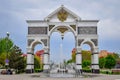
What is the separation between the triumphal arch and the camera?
173ft

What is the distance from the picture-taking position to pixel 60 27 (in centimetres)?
5409

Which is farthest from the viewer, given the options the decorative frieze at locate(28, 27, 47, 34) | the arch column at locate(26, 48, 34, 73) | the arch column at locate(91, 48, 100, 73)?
the decorative frieze at locate(28, 27, 47, 34)

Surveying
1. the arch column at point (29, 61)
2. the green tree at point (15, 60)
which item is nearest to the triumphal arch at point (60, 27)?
the arch column at point (29, 61)

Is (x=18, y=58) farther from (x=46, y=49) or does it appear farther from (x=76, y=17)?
(x=76, y=17)

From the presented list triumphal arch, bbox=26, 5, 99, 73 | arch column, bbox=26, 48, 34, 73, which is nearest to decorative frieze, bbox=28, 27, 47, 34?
triumphal arch, bbox=26, 5, 99, 73

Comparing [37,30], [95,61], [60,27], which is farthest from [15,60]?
[95,61]

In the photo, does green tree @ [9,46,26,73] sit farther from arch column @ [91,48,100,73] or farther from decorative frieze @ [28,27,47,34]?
arch column @ [91,48,100,73]

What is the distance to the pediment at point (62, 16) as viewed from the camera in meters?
53.3

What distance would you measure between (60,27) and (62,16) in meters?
2.19

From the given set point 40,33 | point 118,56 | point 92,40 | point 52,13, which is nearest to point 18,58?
point 40,33

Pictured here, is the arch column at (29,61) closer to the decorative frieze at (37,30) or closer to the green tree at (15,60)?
the green tree at (15,60)

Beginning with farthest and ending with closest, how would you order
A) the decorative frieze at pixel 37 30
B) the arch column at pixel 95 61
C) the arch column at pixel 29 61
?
the decorative frieze at pixel 37 30 → the arch column at pixel 29 61 → the arch column at pixel 95 61

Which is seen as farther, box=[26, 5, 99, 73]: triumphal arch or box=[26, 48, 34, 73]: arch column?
box=[26, 48, 34, 73]: arch column

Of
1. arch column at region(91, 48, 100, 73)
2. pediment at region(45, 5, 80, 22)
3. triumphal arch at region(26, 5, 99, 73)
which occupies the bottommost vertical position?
arch column at region(91, 48, 100, 73)
